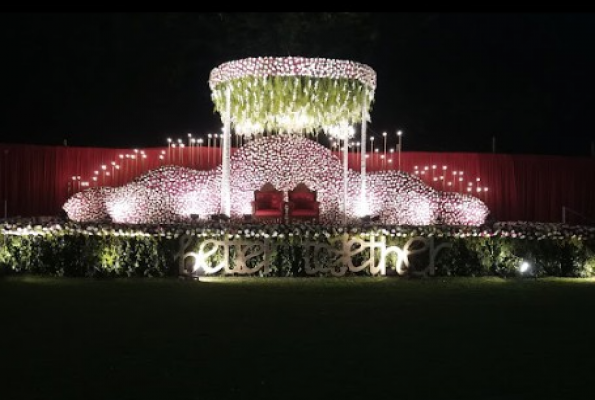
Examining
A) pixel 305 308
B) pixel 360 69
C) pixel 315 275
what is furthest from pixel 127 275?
pixel 360 69

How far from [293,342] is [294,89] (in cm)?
917

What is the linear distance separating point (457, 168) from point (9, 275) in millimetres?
11947

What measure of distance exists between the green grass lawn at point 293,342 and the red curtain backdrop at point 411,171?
982 centimetres

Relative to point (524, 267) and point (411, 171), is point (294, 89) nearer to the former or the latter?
point (524, 267)

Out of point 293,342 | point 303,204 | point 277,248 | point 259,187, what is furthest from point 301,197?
point 293,342

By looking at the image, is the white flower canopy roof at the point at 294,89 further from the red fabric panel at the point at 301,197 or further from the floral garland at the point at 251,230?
the floral garland at the point at 251,230

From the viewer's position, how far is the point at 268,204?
54.3ft

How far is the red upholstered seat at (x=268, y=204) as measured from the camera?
16266 millimetres

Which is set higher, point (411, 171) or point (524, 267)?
point (411, 171)

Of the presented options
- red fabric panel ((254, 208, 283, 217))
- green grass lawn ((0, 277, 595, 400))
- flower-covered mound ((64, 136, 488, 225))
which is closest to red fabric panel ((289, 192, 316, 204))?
red fabric panel ((254, 208, 283, 217))

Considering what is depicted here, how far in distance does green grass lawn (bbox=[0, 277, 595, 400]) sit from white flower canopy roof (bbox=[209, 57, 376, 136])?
531 centimetres

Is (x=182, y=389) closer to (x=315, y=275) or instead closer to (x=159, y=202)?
(x=315, y=275)

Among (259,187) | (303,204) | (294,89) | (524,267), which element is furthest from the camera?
(259,187)

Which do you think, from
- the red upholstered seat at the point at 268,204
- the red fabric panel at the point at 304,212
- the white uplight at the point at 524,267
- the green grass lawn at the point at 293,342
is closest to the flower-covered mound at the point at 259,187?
the red upholstered seat at the point at 268,204
